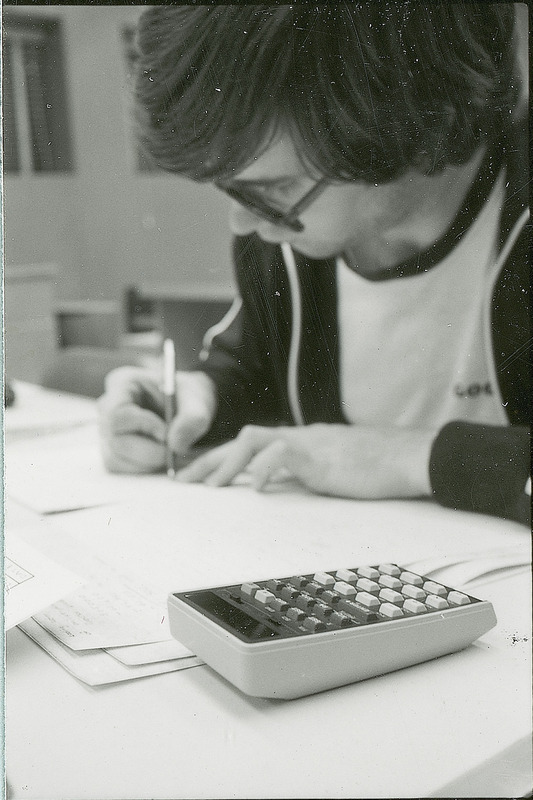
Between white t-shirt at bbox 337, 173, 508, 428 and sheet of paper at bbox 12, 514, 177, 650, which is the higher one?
white t-shirt at bbox 337, 173, 508, 428

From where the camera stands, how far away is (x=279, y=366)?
0.46m

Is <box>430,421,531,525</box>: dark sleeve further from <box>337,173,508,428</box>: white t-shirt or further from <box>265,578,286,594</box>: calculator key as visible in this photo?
<box>265,578,286,594</box>: calculator key

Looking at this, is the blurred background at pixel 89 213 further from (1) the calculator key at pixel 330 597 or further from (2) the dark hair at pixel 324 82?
(1) the calculator key at pixel 330 597

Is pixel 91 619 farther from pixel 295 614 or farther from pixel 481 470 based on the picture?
pixel 481 470

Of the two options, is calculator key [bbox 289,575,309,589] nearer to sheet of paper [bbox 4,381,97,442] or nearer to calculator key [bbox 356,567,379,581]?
calculator key [bbox 356,567,379,581]

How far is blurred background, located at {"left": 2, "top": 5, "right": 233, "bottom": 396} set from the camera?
1.47ft

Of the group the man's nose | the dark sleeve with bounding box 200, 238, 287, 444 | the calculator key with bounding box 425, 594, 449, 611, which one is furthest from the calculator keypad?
the man's nose

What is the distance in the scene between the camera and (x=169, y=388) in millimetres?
481

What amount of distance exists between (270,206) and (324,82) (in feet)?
0.25

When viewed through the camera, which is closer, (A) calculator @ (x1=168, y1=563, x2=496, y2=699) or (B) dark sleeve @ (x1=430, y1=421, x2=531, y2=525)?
(A) calculator @ (x1=168, y1=563, x2=496, y2=699)

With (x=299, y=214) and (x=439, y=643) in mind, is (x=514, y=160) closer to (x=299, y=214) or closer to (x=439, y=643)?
(x=299, y=214)

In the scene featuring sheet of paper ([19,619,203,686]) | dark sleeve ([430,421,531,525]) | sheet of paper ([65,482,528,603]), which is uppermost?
dark sleeve ([430,421,531,525])

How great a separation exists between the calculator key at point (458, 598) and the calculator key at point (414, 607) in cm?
2

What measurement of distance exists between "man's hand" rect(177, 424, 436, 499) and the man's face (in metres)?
0.11
